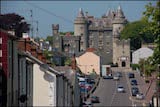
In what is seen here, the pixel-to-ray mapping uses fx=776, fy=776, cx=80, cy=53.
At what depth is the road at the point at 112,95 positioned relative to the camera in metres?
65.4

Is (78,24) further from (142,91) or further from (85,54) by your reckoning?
(142,91)

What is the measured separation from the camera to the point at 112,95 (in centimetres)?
7525

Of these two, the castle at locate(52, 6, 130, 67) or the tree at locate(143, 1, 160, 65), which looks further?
the castle at locate(52, 6, 130, 67)

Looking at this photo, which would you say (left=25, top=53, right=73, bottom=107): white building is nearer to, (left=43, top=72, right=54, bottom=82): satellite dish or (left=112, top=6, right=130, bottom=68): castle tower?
(left=43, top=72, right=54, bottom=82): satellite dish

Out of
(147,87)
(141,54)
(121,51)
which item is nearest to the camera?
(147,87)

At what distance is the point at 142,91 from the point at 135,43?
295ft

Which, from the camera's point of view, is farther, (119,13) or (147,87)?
(119,13)

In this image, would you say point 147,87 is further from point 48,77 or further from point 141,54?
point 141,54

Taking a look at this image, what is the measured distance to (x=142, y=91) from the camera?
75.6 meters

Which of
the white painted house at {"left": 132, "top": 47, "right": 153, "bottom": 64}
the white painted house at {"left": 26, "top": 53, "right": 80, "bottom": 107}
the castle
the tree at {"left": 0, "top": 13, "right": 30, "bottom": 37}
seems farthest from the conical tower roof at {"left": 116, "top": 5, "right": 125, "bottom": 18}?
the white painted house at {"left": 26, "top": 53, "right": 80, "bottom": 107}

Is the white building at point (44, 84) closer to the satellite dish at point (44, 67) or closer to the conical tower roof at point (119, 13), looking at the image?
the satellite dish at point (44, 67)

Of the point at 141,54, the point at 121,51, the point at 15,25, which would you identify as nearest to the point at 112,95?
the point at 15,25

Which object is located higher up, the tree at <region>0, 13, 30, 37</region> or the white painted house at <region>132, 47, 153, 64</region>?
the tree at <region>0, 13, 30, 37</region>

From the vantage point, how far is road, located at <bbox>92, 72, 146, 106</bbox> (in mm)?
65438
